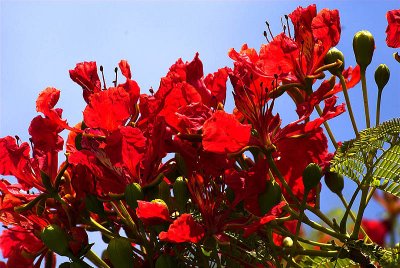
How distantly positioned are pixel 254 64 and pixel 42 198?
59 cm

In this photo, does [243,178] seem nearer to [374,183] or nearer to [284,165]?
[284,165]

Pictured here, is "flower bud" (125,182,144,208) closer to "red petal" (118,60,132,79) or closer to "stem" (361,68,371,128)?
"red petal" (118,60,132,79)

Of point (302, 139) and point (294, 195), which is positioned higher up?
point (302, 139)

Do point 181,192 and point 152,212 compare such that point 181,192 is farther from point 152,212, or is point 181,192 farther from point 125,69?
point 125,69

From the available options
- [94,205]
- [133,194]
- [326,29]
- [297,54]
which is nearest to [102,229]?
[94,205]

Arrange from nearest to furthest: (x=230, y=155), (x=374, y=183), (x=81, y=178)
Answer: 1. (x=374, y=183)
2. (x=230, y=155)
3. (x=81, y=178)

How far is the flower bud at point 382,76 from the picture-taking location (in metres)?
1.92

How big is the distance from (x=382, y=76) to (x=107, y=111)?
679 mm

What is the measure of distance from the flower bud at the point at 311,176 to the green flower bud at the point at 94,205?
0.47 metres

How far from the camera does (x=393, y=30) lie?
183 cm

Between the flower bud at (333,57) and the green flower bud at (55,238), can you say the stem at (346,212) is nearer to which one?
the flower bud at (333,57)

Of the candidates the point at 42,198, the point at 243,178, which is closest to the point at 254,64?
the point at 243,178

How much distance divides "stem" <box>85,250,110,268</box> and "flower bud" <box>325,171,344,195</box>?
1.79 ft

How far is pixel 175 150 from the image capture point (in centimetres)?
174
